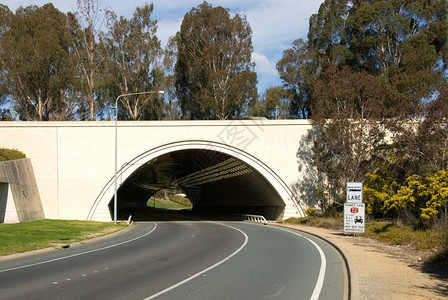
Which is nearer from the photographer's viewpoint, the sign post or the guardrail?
the sign post

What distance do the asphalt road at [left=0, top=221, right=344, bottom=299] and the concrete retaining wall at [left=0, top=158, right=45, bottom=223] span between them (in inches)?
546

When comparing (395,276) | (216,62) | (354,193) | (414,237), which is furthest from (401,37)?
(395,276)

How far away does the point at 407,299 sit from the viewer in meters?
7.55

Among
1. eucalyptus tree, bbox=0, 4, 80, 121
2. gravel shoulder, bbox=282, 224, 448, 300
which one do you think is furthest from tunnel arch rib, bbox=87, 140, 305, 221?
eucalyptus tree, bbox=0, 4, 80, 121

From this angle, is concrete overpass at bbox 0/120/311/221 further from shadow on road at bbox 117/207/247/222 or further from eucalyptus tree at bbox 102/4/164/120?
eucalyptus tree at bbox 102/4/164/120

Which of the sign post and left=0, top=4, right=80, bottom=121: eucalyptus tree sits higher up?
left=0, top=4, right=80, bottom=121: eucalyptus tree

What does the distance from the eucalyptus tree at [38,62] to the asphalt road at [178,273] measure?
119 feet

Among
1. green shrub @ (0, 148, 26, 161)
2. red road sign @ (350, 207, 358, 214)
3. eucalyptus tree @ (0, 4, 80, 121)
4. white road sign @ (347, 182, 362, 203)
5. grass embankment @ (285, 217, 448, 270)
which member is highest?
eucalyptus tree @ (0, 4, 80, 121)

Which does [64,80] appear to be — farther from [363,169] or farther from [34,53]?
[363,169]

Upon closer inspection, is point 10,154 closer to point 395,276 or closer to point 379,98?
point 379,98

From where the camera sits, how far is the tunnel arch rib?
33.5m

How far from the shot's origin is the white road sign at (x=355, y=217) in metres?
19.5

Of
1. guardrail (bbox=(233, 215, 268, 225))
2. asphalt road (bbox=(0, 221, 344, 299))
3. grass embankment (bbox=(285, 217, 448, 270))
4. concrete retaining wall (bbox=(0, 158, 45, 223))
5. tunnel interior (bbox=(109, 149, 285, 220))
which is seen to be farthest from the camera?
tunnel interior (bbox=(109, 149, 285, 220))

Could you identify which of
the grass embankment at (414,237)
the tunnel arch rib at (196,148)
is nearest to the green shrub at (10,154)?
the tunnel arch rib at (196,148)
